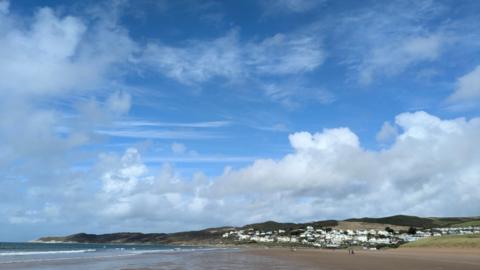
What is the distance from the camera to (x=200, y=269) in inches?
1570

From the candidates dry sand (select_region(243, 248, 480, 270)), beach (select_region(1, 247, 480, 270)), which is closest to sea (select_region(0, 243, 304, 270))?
beach (select_region(1, 247, 480, 270))

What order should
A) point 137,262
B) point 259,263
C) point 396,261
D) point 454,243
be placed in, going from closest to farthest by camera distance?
point 259,263
point 137,262
point 396,261
point 454,243

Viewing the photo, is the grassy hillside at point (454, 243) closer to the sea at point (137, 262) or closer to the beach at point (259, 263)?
the beach at point (259, 263)

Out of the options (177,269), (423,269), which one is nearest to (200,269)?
(177,269)

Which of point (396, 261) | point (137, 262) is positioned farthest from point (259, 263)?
point (396, 261)

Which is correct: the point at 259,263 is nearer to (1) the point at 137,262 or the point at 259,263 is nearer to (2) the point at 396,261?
(1) the point at 137,262

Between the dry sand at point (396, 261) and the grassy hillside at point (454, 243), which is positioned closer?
the dry sand at point (396, 261)

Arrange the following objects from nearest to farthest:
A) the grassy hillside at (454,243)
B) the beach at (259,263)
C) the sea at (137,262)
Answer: the beach at (259,263)
the sea at (137,262)
the grassy hillside at (454,243)

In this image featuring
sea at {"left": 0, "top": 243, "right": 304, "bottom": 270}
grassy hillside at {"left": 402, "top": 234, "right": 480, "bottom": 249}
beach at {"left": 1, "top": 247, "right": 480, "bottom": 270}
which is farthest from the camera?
grassy hillside at {"left": 402, "top": 234, "right": 480, "bottom": 249}

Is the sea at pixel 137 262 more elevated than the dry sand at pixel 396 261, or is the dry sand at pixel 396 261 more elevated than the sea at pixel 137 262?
the sea at pixel 137 262

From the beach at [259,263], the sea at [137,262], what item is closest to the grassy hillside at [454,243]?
the beach at [259,263]

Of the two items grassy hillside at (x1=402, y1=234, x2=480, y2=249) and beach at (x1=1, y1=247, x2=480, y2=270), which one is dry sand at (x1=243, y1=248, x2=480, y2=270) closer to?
beach at (x1=1, y1=247, x2=480, y2=270)

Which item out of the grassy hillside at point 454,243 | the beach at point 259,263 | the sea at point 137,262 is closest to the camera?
the beach at point 259,263

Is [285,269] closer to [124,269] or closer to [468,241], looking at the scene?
[124,269]
